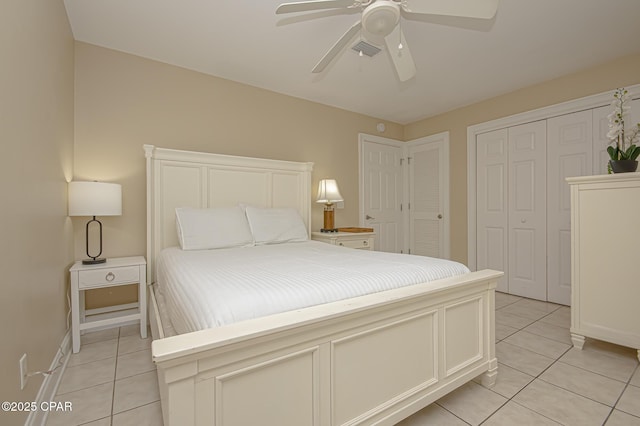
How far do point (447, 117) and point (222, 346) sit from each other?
446cm

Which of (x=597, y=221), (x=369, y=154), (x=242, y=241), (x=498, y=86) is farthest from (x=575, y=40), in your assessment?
(x=242, y=241)

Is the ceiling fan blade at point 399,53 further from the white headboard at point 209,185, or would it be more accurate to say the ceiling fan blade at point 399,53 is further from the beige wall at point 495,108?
the beige wall at point 495,108

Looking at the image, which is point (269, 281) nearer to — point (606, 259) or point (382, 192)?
point (606, 259)

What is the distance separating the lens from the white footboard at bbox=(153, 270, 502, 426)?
871 mm

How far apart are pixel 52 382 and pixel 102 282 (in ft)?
2.38

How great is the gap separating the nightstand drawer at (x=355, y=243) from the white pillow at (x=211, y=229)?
3.75 ft

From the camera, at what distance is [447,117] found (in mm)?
4328

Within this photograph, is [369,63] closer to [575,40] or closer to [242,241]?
[575,40]

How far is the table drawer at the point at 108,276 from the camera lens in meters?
2.17

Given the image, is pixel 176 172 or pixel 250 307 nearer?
pixel 250 307

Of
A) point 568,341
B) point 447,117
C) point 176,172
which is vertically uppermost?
point 447,117

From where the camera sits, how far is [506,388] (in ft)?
5.69

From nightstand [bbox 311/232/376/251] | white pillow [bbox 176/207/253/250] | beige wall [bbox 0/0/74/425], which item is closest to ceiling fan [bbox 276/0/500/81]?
beige wall [bbox 0/0/74/425]

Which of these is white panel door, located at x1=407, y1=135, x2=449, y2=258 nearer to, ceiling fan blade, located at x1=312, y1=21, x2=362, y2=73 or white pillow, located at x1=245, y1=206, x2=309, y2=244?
white pillow, located at x1=245, y1=206, x2=309, y2=244
